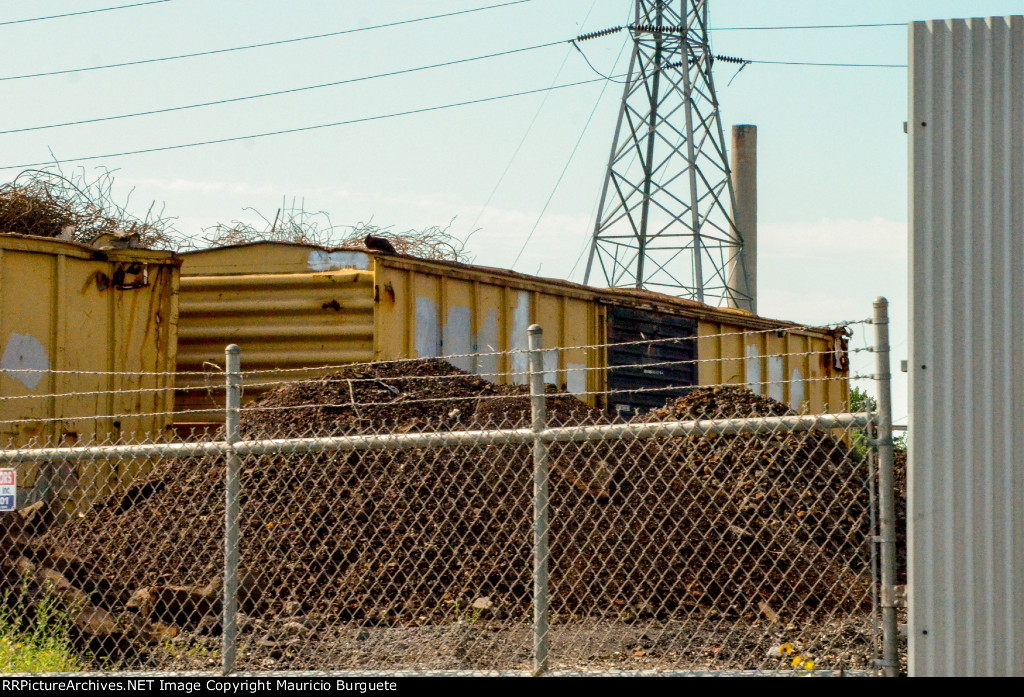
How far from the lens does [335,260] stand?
10.9 m

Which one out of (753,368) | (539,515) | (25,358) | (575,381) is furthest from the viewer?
(753,368)

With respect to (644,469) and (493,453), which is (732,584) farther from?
(493,453)

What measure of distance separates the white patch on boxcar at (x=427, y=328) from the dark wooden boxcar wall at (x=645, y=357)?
256 centimetres

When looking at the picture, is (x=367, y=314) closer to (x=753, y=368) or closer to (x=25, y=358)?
(x=25, y=358)

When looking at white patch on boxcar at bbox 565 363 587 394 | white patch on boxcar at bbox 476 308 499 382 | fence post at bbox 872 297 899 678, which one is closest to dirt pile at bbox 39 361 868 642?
fence post at bbox 872 297 899 678

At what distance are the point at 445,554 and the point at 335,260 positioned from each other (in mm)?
4582

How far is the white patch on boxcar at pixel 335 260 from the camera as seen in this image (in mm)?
10773

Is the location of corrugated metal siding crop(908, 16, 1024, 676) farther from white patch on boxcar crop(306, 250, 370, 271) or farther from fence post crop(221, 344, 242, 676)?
white patch on boxcar crop(306, 250, 370, 271)

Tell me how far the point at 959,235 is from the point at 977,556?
3.66 ft

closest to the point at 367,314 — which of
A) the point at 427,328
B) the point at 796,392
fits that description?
the point at 427,328

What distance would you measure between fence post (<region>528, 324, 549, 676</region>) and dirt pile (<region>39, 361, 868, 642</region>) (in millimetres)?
1278

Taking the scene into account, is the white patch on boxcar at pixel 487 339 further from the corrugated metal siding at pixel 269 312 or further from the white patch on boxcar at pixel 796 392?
the white patch on boxcar at pixel 796 392

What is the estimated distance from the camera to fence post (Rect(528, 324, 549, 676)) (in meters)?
4.70

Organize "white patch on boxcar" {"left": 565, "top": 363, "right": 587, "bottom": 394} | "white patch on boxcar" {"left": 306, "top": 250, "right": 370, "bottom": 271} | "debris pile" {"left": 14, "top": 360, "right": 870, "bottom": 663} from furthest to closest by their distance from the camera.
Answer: "white patch on boxcar" {"left": 565, "top": 363, "right": 587, "bottom": 394} < "white patch on boxcar" {"left": 306, "top": 250, "right": 370, "bottom": 271} < "debris pile" {"left": 14, "top": 360, "right": 870, "bottom": 663}
